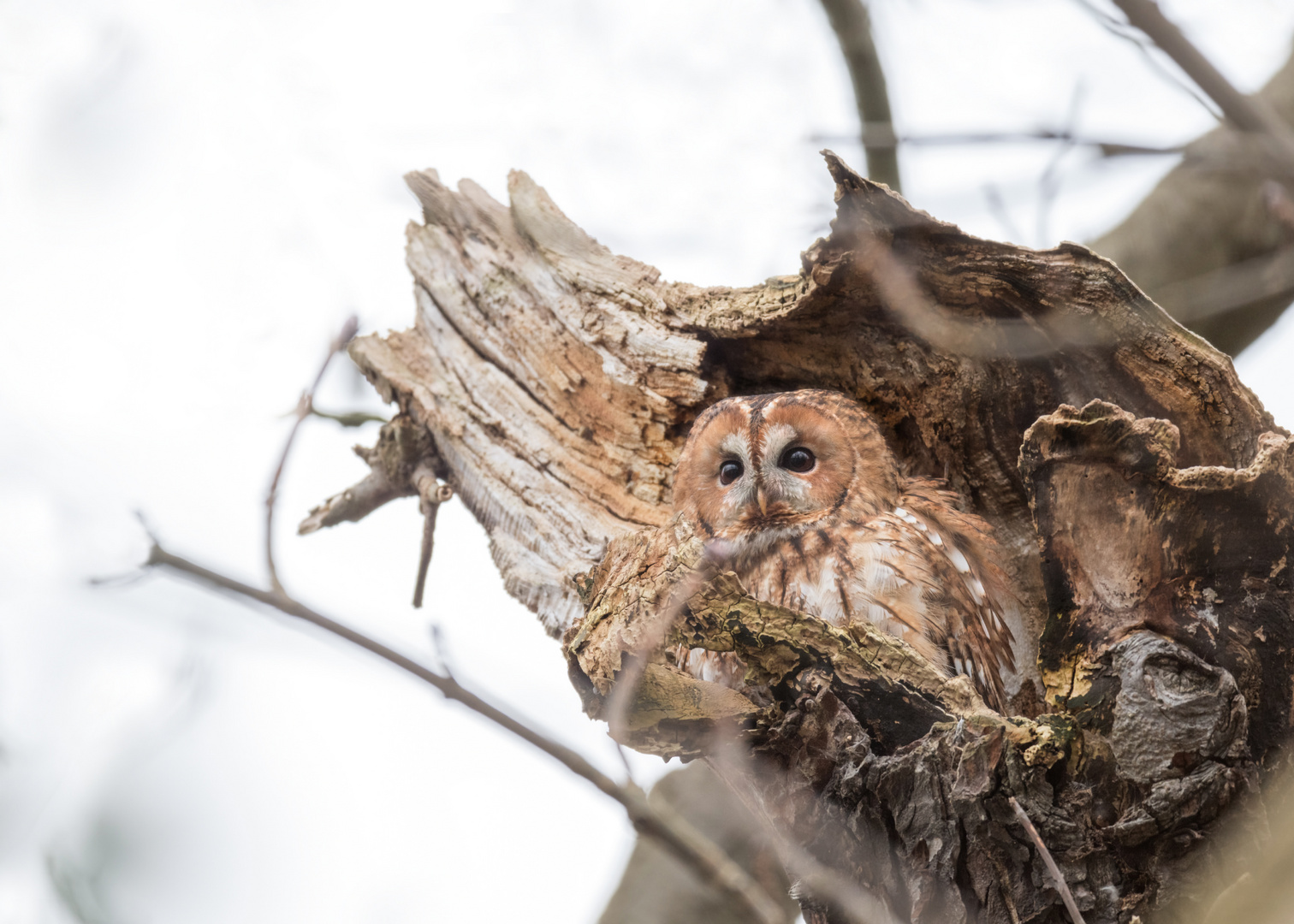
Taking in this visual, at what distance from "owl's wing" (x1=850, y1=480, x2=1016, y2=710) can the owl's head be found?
154 millimetres

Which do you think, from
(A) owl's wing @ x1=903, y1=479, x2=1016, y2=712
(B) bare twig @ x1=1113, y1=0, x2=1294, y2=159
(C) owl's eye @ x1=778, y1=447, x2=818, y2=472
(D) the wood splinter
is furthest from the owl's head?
(B) bare twig @ x1=1113, y1=0, x2=1294, y2=159

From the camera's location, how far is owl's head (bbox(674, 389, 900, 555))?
2.67 metres

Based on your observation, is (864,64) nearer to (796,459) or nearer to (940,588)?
(796,459)

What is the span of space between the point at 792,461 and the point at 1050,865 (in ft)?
4.85

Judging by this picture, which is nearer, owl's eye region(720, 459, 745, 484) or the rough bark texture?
owl's eye region(720, 459, 745, 484)

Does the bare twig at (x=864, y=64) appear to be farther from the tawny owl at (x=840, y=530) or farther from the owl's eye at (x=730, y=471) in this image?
the owl's eye at (x=730, y=471)

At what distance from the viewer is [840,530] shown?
101 inches

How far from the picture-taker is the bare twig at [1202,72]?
1.76 m

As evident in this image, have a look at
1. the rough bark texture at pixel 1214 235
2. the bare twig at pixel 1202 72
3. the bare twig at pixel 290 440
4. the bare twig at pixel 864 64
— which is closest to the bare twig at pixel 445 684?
the bare twig at pixel 290 440

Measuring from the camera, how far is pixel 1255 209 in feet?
10.0

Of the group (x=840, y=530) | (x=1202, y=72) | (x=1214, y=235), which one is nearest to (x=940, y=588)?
(x=840, y=530)

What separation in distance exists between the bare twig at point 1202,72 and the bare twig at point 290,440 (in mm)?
1666

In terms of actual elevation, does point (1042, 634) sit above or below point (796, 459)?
below

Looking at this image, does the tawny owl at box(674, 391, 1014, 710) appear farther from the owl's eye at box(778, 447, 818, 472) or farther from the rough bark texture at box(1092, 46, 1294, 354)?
the rough bark texture at box(1092, 46, 1294, 354)
